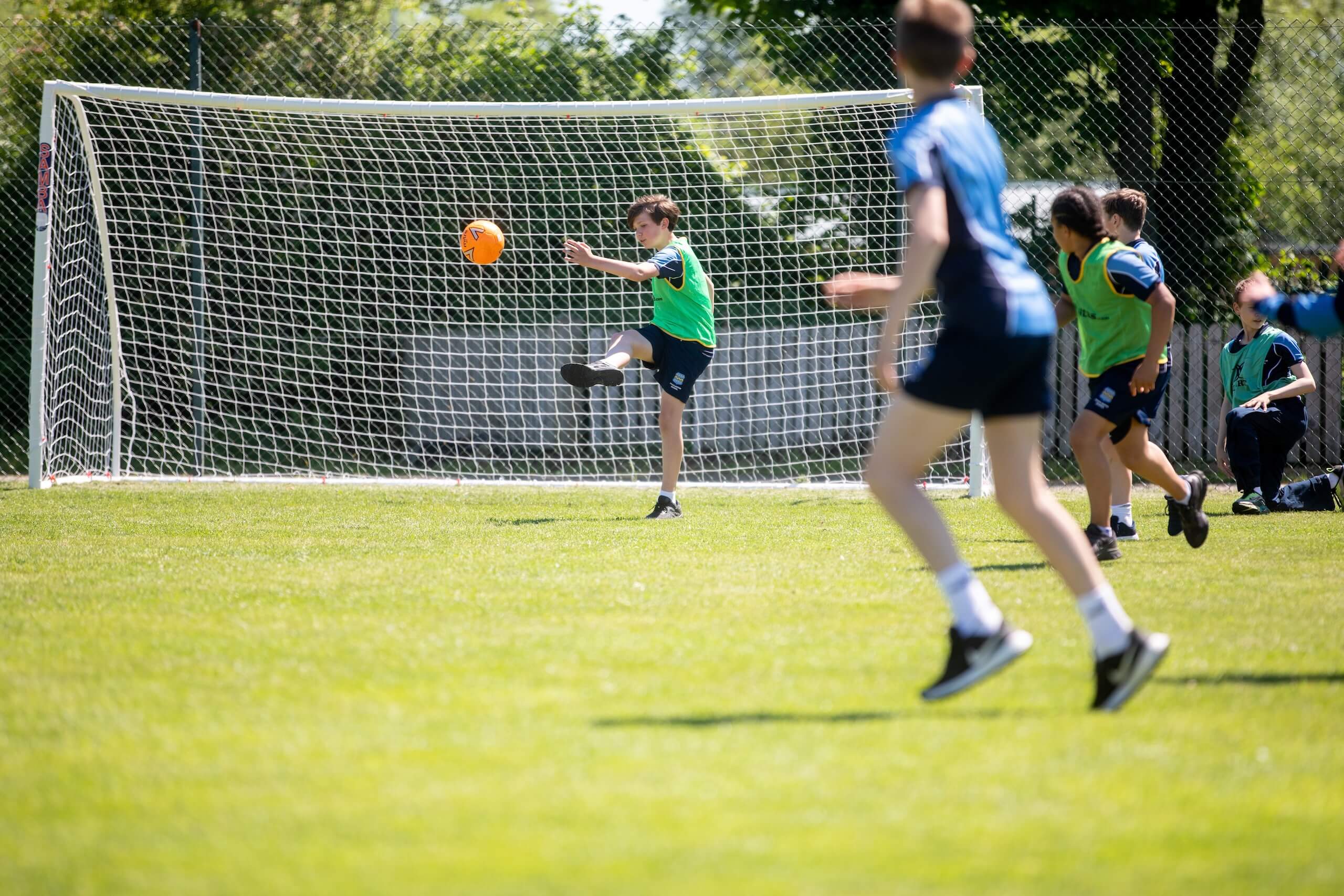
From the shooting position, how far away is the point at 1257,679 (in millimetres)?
3936

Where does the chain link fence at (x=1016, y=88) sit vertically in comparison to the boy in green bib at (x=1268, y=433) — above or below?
above

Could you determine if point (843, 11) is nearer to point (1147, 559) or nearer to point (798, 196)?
point (798, 196)

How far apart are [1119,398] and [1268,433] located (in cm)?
326

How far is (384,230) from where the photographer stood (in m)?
12.1

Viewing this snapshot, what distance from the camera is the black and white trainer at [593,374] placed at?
852 cm

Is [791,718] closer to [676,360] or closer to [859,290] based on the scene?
[859,290]

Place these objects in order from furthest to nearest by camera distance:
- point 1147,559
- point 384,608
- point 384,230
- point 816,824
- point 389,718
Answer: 1. point 384,230
2. point 1147,559
3. point 384,608
4. point 389,718
5. point 816,824

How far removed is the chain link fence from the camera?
491 inches

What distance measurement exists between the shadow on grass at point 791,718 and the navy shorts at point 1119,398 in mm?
3243

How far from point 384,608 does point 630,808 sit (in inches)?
101

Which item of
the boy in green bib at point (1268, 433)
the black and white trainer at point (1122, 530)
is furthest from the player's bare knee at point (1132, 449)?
the boy in green bib at point (1268, 433)

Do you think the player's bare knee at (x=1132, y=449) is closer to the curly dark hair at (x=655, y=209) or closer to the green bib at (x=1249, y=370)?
the green bib at (x=1249, y=370)

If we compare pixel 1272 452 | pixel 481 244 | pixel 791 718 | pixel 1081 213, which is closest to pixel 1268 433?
pixel 1272 452

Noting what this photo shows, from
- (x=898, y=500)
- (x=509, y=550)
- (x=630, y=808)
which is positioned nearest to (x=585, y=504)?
(x=509, y=550)
